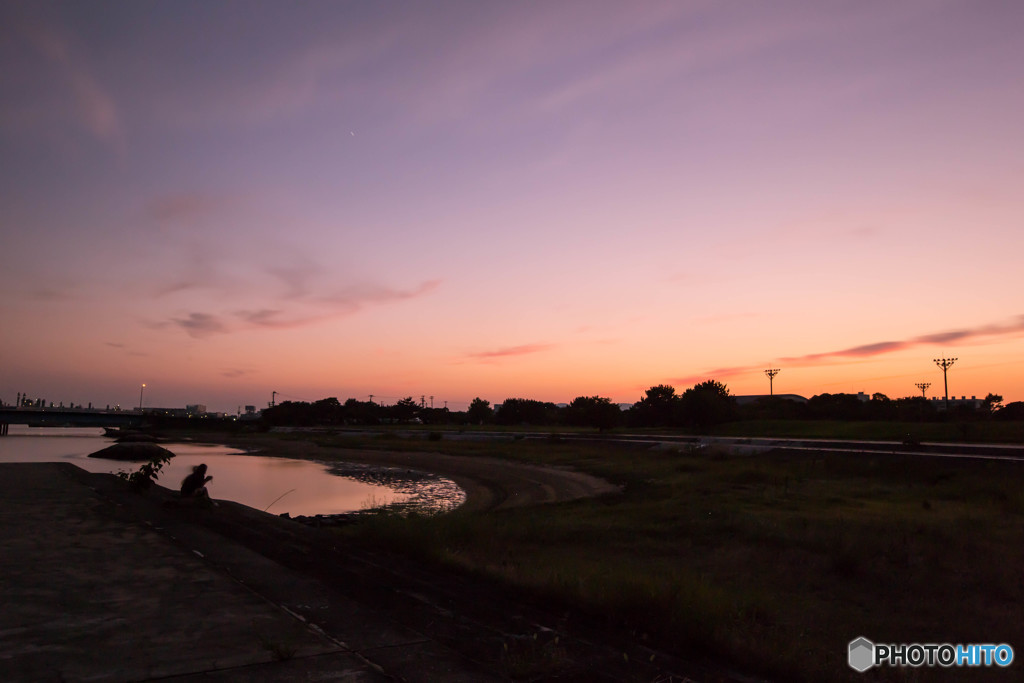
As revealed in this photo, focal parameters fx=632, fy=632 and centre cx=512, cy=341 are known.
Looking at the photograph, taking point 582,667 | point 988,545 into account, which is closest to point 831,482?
point 988,545

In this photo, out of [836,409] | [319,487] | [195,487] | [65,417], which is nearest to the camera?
[195,487]

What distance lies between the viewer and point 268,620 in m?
8.21

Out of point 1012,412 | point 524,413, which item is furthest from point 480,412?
point 1012,412

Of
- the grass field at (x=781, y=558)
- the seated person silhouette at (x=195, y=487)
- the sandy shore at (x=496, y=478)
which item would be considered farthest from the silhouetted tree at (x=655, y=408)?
the seated person silhouette at (x=195, y=487)

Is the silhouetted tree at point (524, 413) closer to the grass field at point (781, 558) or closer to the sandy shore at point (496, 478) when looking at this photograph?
the sandy shore at point (496, 478)

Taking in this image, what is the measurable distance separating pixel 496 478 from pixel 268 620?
111 ft

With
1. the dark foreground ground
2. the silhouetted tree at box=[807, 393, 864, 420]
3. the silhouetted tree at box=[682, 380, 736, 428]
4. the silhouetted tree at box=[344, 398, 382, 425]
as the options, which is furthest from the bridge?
the dark foreground ground

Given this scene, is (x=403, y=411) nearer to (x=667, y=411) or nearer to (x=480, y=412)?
(x=480, y=412)

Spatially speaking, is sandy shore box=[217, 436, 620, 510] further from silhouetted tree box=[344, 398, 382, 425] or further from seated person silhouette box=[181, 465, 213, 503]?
A: silhouetted tree box=[344, 398, 382, 425]

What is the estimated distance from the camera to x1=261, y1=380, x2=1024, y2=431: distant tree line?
84.9 metres

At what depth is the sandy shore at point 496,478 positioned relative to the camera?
30.9 m

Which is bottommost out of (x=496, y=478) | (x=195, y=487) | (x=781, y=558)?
(x=496, y=478)

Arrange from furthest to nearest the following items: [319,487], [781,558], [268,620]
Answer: [319,487]
[781,558]
[268,620]

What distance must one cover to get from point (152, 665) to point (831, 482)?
2901 centimetres
